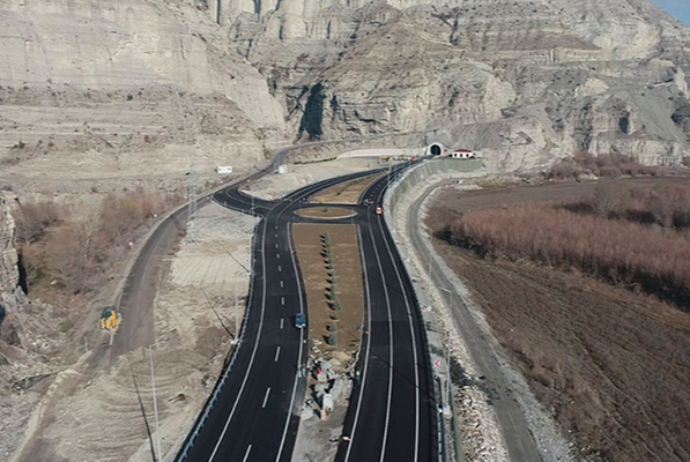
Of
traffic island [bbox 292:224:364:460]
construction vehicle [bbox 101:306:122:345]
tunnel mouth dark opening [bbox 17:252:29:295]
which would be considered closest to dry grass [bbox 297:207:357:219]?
traffic island [bbox 292:224:364:460]

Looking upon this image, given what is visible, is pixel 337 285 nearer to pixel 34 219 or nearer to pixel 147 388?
Answer: pixel 147 388

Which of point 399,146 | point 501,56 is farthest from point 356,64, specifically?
point 501,56

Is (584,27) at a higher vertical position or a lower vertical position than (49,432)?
higher

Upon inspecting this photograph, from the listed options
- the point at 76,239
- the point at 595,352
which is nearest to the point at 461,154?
the point at 76,239

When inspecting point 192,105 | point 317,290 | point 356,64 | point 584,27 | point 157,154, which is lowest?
point 317,290

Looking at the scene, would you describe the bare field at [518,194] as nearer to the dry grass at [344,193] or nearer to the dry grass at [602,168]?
the dry grass at [602,168]

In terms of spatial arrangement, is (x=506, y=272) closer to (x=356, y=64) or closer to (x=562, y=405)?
(x=562, y=405)

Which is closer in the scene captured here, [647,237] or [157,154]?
[647,237]

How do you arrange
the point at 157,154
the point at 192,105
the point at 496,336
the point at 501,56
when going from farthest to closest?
the point at 501,56
the point at 192,105
the point at 157,154
the point at 496,336
